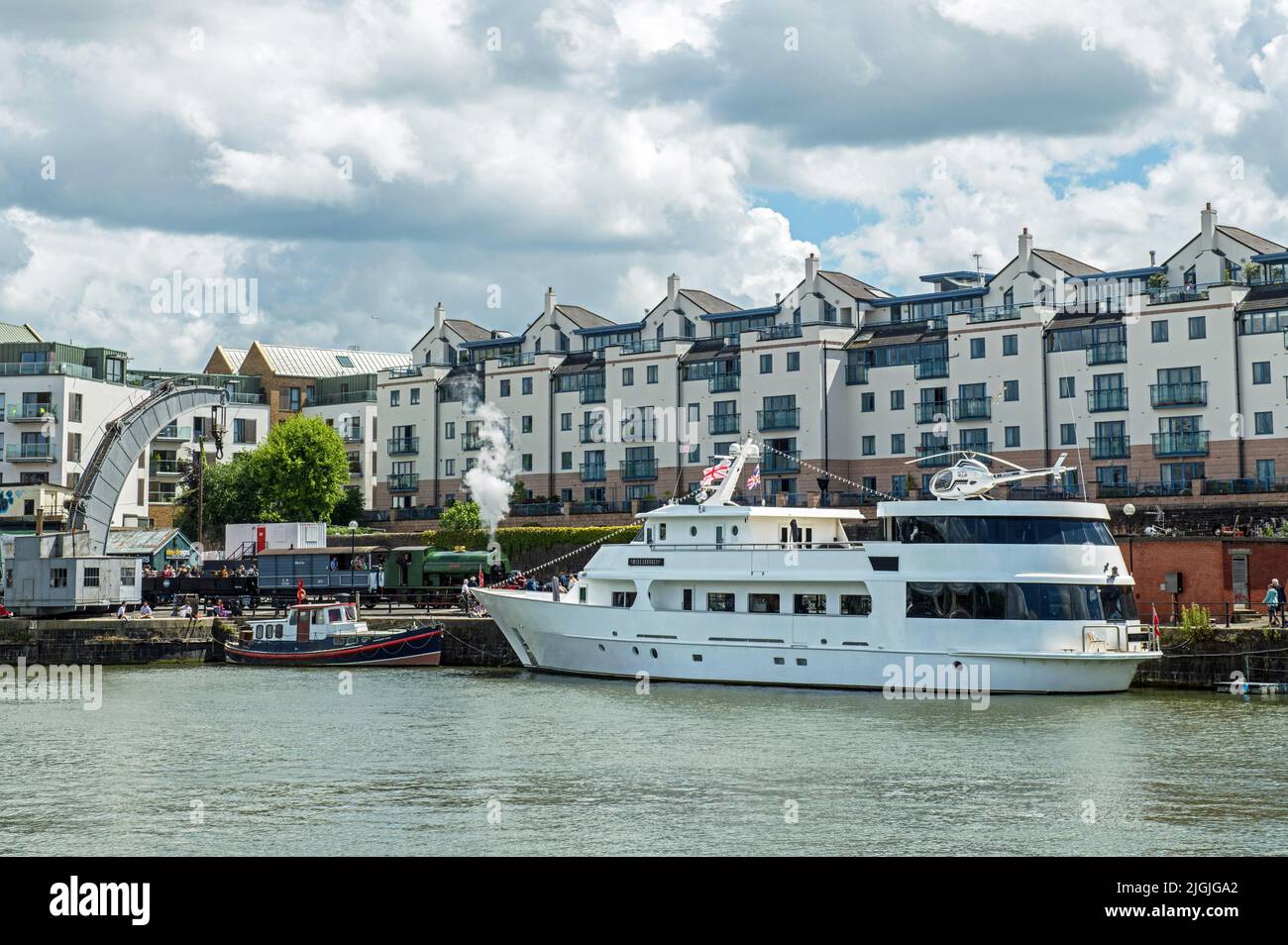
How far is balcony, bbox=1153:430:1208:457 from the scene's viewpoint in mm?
71750

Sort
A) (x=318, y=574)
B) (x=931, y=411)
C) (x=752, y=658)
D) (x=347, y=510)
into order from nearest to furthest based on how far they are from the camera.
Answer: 1. (x=752, y=658)
2. (x=318, y=574)
3. (x=931, y=411)
4. (x=347, y=510)

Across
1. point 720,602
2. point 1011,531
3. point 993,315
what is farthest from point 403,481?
point 1011,531

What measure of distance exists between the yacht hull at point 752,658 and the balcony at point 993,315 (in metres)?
39.2

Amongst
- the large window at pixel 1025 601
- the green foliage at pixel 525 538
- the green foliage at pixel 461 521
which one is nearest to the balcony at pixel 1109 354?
the green foliage at pixel 525 538

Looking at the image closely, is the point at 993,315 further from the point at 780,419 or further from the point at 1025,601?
the point at 1025,601

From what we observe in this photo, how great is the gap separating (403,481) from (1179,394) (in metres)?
50.9

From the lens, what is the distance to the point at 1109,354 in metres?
75.4

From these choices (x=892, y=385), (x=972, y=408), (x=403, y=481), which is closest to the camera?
(x=972, y=408)

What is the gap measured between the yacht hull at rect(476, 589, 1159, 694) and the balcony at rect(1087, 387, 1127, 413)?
36625mm

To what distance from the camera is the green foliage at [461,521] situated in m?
79.8
